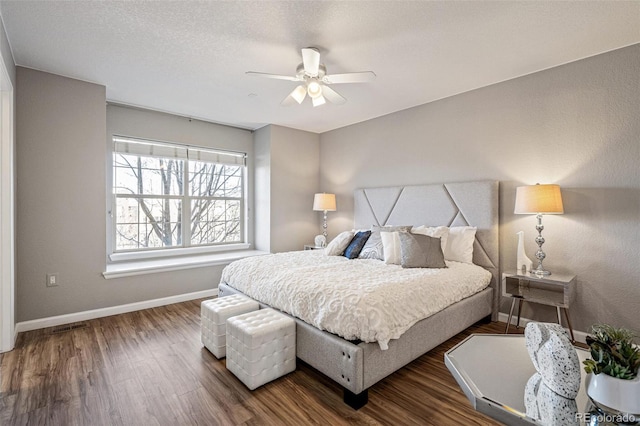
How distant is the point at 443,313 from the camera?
2557 millimetres

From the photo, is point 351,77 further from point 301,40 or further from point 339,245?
point 339,245

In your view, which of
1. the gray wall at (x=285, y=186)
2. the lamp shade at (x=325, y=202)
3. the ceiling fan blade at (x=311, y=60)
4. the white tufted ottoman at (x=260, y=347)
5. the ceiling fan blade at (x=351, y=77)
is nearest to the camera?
the white tufted ottoman at (x=260, y=347)

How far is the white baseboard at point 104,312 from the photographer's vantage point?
3135 mm

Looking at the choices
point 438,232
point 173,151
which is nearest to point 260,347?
point 438,232

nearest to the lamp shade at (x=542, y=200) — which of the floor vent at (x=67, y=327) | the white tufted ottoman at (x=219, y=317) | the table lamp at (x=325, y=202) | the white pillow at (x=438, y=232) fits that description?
the white pillow at (x=438, y=232)

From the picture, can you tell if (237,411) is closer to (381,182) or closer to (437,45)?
(437,45)

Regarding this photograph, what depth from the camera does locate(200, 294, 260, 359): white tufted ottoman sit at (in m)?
2.52

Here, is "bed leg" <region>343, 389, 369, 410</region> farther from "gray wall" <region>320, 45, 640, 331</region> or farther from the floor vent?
the floor vent

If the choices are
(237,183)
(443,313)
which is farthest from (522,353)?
(237,183)

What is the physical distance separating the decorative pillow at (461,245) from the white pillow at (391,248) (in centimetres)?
61

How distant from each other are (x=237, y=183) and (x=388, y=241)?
10.5ft

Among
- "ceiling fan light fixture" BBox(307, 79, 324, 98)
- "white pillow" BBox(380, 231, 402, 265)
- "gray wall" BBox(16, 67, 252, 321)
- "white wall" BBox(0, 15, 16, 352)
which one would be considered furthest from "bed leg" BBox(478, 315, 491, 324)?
"white wall" BBox(0, 15, 16, 352)

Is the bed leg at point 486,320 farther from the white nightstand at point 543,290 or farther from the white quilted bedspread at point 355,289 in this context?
the white quilted bedspread at point 355,289

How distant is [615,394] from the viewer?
0.97 metres
